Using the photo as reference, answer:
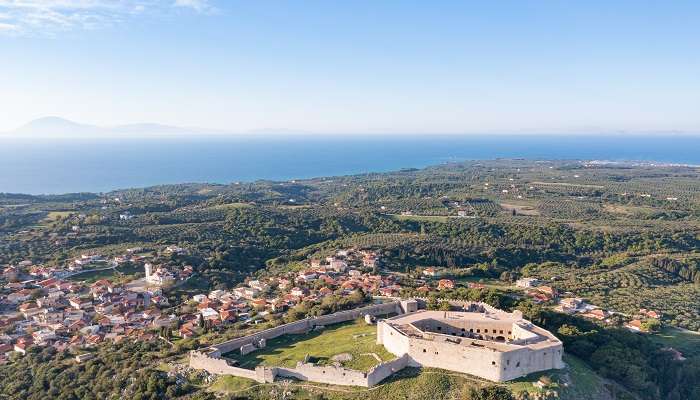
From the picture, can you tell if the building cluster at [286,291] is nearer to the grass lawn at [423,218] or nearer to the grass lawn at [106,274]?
the grass lawn at [106,274]

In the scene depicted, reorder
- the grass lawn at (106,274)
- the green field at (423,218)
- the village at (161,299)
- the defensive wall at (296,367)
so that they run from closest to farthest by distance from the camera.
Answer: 1. the defensive wall at (296,367)
2. the village at (161,299)
3. the grass lawn at (106,274)
4. the green field at (423,218)

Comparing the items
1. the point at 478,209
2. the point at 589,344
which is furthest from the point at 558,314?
the point at 478,209

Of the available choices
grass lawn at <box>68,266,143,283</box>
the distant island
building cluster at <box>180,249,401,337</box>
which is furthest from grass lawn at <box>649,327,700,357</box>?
grass lawn at <box>68,266,143,283</box>

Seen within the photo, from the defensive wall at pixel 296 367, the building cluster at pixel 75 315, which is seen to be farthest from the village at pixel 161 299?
the defensive wall at pixel 296 367

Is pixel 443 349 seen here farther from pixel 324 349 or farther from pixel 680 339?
pixel 680 339

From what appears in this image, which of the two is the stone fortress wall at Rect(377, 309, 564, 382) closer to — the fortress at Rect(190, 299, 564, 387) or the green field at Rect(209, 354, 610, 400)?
the fortress at Rect(190, 299, 564, 387)

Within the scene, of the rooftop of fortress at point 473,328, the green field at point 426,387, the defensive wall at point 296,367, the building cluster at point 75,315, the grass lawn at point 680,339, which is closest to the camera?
the green field at point 426,387
